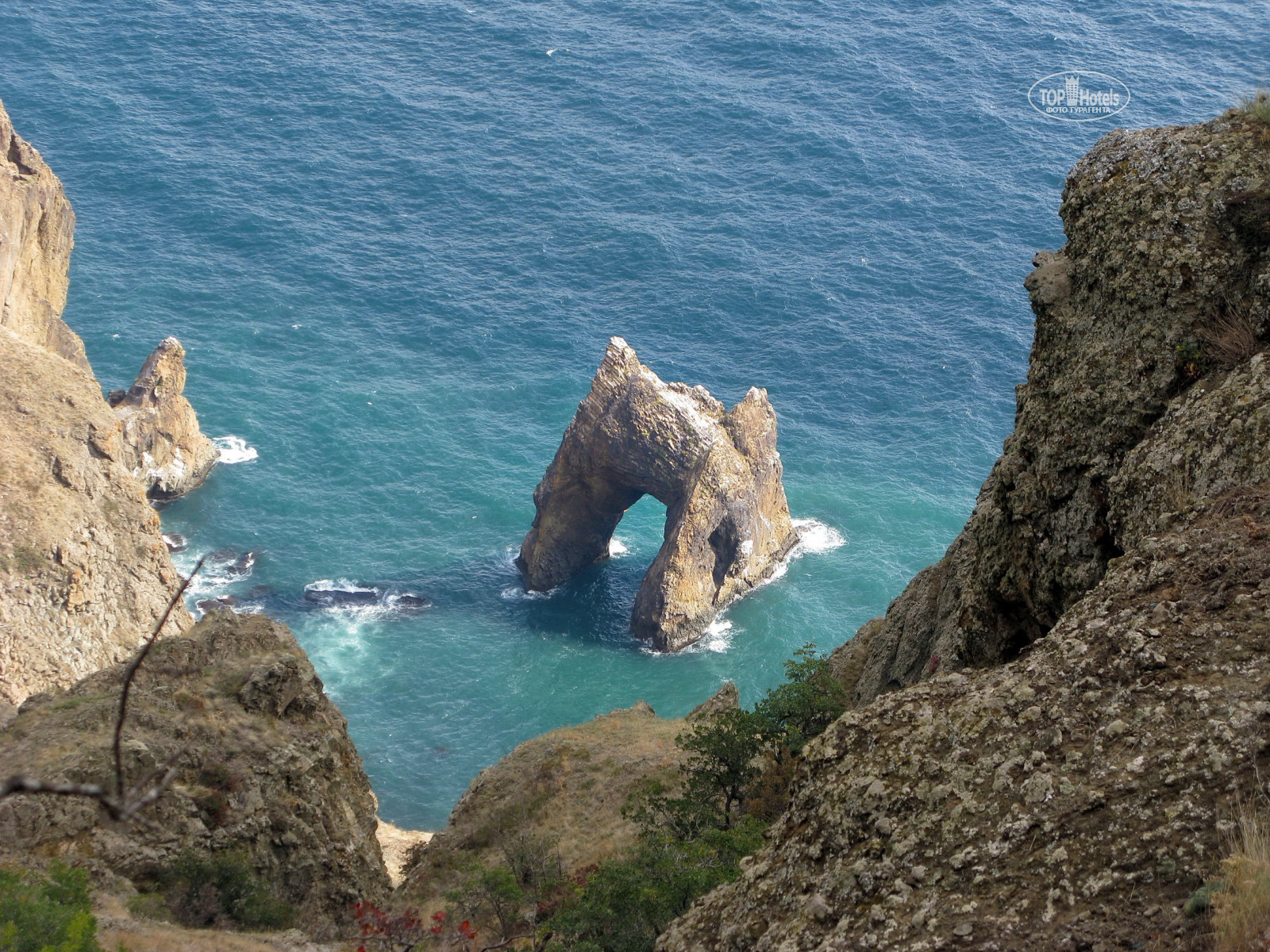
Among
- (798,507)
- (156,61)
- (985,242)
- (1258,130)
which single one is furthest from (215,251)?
(1258,130)

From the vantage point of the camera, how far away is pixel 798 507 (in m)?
107

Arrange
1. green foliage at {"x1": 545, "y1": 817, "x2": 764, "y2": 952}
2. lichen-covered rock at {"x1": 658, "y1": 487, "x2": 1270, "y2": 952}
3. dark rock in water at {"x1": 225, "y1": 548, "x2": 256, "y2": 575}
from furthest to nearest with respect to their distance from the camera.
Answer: dark rock in water at {"x1": 225, "y1": 548, "x2": 256, "y2": 575}
green foliage at {"x1": 545, "y1": 817, "x2": 764, "y2": 952}
lichen-covered rock at {"x1": 658, "y1": 487, "x2": 1270, "y2": 952}

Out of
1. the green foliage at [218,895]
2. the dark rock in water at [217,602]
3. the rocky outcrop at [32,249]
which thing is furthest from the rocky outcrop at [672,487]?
the green foliage at [218,895]

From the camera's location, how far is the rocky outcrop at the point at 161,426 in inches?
3944

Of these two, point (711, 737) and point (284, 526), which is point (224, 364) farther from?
point (711, 737)

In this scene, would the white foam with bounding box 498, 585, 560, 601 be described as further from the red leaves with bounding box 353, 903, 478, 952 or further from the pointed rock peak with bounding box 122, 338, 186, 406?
the red leaves with bounding box 353, 903, 478, 952

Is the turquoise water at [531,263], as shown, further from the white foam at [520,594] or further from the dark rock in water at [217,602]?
the dark rock in water at [217,602]

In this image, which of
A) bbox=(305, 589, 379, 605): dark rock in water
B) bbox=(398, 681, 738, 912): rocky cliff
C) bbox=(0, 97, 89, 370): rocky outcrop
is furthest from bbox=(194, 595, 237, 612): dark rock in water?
bbox=(398, 681, 738, 912): rocky cliff

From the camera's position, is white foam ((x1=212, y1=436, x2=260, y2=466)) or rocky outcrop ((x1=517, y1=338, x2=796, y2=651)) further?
white foam ((x1=212, y1=436, x2=260, y2=466))

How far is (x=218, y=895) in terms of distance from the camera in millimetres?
31328

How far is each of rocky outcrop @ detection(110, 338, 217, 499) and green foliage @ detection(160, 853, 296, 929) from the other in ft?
246

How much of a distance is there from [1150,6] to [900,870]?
208140 mm

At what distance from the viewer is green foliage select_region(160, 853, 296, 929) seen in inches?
1208

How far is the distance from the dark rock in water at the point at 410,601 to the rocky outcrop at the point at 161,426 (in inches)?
1013
